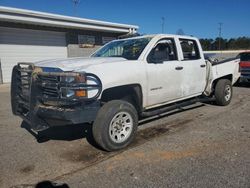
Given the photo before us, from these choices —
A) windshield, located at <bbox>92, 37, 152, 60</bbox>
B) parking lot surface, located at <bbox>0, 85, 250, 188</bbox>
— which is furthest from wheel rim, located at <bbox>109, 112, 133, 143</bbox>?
windshield, located at <bbox>92, 37, 152, 60</bbox>

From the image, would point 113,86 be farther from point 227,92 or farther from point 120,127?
point 227,92

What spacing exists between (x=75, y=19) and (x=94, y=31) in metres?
2.56

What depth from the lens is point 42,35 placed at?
1558 centimetres

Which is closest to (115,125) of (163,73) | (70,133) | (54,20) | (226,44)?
(70,133)

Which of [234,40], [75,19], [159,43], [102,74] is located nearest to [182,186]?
[102,74]

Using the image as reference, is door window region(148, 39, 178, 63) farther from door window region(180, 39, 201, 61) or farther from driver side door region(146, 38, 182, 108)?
door window region(180, 39, 201, 61)

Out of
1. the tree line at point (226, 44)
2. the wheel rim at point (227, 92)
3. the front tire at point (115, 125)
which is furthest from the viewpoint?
the tree line at point (226, 44)

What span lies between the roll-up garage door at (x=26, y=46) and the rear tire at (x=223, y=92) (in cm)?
1105

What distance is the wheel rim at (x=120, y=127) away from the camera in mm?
4582

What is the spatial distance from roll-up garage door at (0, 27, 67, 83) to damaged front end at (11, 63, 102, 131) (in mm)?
10835

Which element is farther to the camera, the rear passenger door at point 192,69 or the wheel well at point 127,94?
the rear passenger door at point 192,69

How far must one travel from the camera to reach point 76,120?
4.09 meters

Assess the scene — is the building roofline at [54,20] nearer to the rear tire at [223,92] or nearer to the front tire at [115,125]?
the rear tire at [223,92]

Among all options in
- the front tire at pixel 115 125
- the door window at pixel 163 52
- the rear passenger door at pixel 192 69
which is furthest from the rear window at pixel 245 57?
the front tire at pixel 115 125
